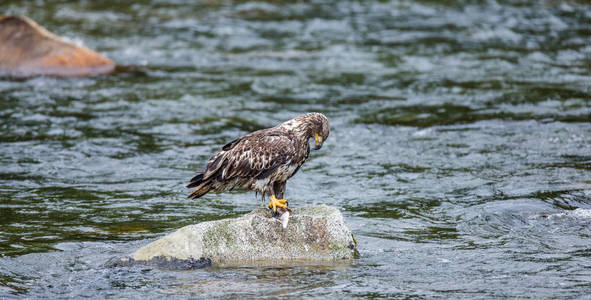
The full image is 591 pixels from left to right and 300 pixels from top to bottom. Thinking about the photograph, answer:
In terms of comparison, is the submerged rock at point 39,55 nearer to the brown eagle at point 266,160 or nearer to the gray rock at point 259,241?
the brown eagle at point 266,160

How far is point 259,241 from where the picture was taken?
7.52m

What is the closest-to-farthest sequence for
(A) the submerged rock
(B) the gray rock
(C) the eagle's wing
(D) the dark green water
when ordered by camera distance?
1. (D) the dark green water
2. (B) the gray rock
3. (C) the eagle's wing
4. (A) the submerged rock

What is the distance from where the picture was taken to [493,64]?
17391 millimetres

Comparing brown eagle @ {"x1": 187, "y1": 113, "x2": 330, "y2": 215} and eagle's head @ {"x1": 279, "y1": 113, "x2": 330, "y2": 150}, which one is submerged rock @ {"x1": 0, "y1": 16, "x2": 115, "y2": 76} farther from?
eagle's head @ {"x1": 279, "y1": 113, "x2": 330, "y2": 150}

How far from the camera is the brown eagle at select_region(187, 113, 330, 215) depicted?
7.61 metres

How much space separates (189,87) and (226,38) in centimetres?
480

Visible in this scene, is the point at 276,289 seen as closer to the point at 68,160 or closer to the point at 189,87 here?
the point at 68,160

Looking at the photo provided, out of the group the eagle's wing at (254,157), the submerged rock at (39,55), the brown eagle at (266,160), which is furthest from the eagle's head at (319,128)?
the submerged rock at (39,55)

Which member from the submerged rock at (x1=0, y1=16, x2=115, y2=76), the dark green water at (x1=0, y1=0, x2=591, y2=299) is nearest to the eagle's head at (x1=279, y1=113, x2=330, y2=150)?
the dark green water at (x1=0, y1=0, x2=591, y2=299)

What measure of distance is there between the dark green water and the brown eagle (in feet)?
2.98

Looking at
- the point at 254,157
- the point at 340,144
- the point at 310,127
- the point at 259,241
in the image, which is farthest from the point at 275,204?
the point at 340,144

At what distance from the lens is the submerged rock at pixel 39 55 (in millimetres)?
17047

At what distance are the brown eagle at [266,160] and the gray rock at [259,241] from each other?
255 mm

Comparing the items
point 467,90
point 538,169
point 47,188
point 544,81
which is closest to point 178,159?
point 47,188
